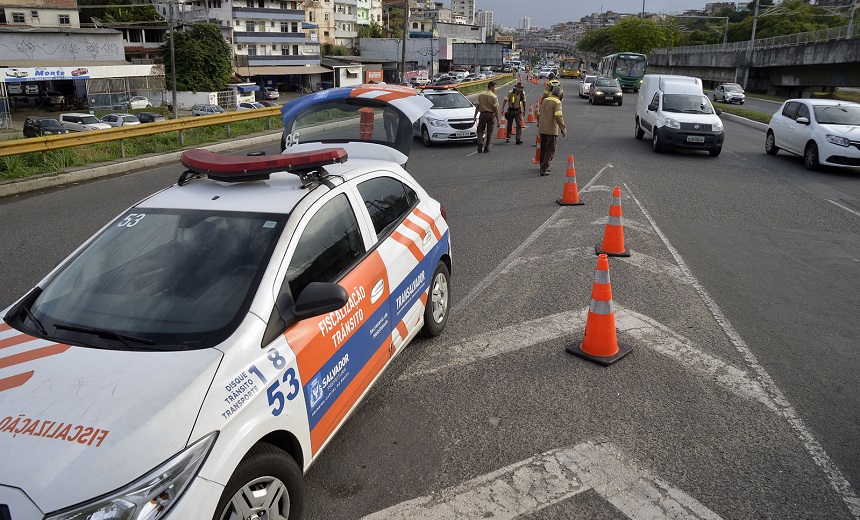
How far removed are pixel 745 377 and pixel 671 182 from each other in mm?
9267

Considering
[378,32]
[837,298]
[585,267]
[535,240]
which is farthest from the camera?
[378,32]

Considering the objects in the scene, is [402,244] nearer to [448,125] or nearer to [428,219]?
[428,219]

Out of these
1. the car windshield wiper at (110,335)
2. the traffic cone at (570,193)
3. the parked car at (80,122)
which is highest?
the car windshield wiper at (110,335)

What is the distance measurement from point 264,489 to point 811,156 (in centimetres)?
1623

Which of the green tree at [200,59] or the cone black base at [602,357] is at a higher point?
the green tree at [200,59]

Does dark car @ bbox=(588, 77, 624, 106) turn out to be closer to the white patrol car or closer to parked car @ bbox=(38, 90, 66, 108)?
the white patrol car

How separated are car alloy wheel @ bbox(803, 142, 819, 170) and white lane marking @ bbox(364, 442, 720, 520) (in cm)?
1412

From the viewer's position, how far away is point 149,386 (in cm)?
271

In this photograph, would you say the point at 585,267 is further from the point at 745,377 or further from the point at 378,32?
the point at 378,32

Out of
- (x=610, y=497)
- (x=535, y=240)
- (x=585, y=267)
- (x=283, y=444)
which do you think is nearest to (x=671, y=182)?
(x=535, y=240)

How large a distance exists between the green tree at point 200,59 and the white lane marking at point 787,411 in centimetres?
6113

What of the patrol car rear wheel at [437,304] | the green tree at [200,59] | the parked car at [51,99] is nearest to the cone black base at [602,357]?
the patrol car rear wheel at [437,304]

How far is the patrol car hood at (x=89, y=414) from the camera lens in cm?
233

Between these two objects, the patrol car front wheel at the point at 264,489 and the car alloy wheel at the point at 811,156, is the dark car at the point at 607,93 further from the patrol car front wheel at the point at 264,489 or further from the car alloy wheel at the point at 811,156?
the patrol car front wheel at the point at 264,489
